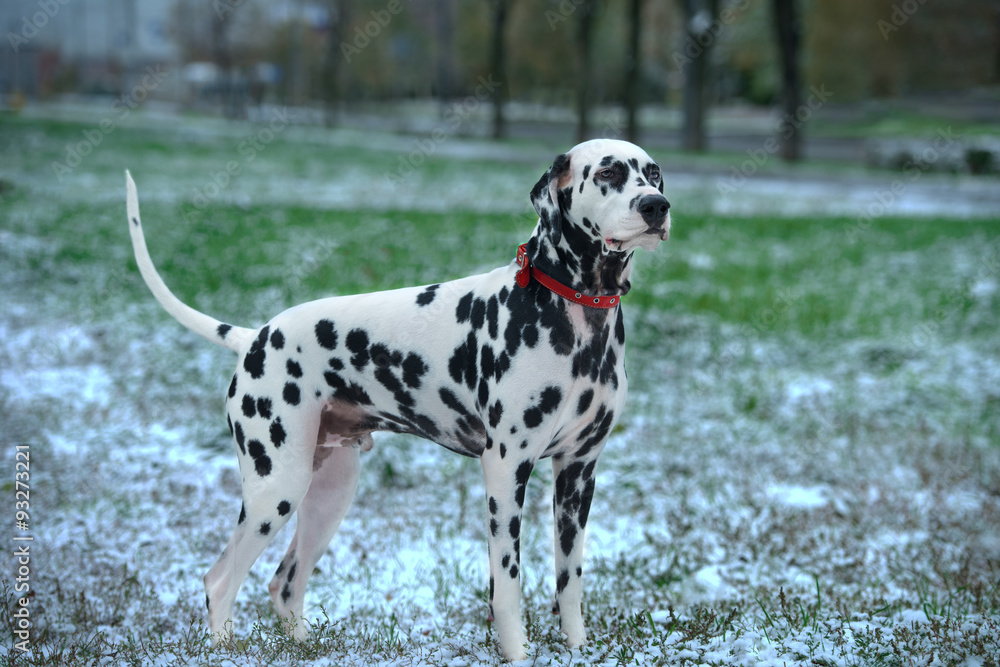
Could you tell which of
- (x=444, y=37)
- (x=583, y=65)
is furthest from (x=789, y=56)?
(x=444, y=37)

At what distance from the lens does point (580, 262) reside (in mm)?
3416

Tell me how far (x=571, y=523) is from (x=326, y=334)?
1289mm

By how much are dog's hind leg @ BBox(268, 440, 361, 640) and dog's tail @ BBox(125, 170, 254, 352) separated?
2.03 feet

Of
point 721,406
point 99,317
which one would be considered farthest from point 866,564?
point 99,317

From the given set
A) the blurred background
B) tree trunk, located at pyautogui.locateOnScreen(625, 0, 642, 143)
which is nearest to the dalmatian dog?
the blurred background

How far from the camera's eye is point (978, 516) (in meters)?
5.98

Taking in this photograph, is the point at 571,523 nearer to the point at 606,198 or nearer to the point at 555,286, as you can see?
the point at 555,286

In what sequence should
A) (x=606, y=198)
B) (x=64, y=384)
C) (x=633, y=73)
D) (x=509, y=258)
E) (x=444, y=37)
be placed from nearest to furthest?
1. (x=606, y=198)
2. (x=64, y=384)
3. (x=509, y=258)
4. (x=633, y=73)
5. (x=444, y=37)

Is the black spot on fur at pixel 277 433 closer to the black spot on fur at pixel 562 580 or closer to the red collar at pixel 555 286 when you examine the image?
the red collar at pixel 555 286

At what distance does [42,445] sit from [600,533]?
4141 millimetres

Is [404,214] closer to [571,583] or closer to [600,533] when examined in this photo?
[600,533]

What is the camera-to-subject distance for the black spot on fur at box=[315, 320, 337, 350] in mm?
3617

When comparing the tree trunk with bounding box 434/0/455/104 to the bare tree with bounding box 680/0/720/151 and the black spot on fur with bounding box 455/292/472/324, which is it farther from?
the black spot on fur with bounding box 455/292/472/324

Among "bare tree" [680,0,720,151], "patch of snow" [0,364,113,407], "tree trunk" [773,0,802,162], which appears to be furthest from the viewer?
"bare tree" [680,0,720,151]
